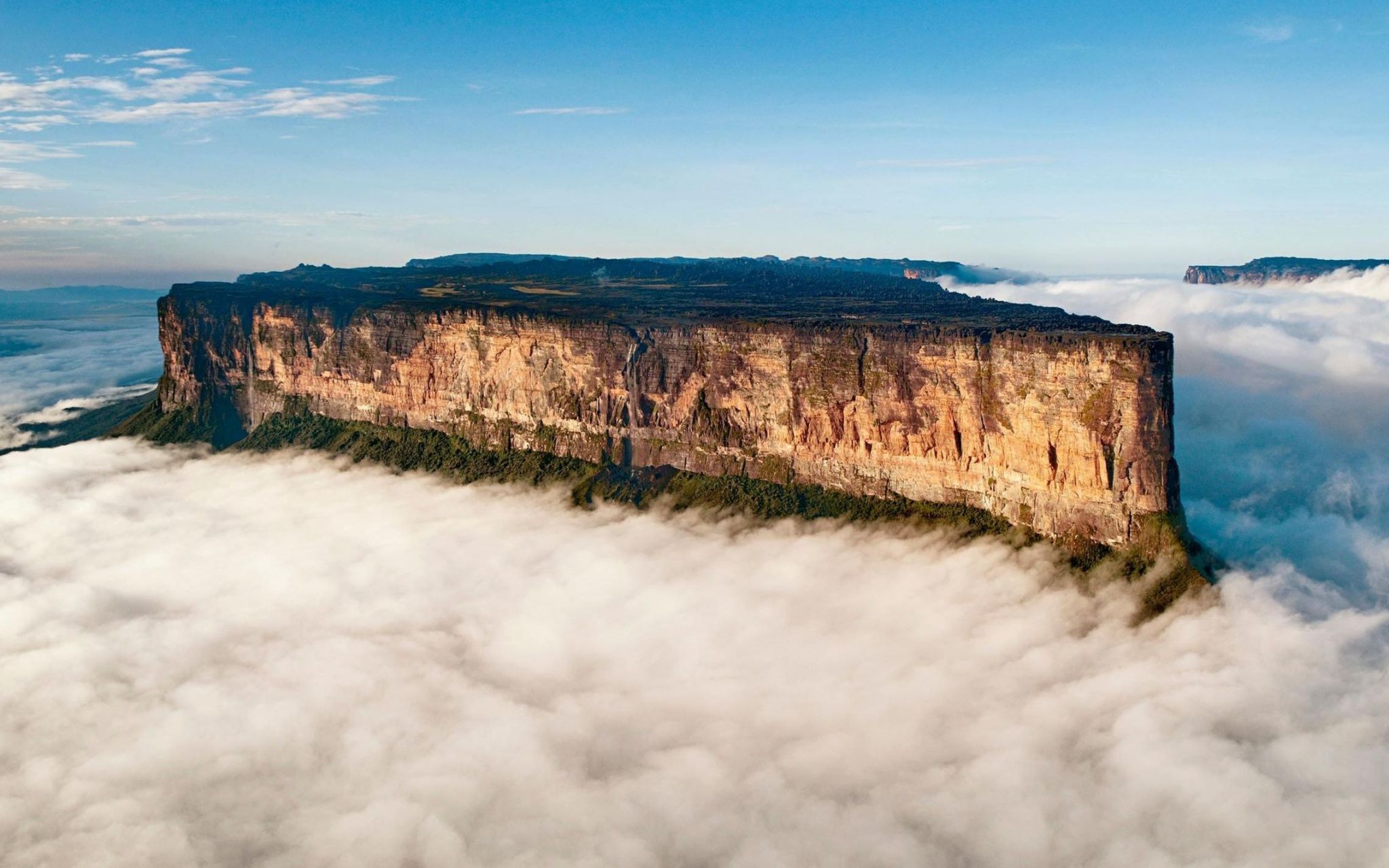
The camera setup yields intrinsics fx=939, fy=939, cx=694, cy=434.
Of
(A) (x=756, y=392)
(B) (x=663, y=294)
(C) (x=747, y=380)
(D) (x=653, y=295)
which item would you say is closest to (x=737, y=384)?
(C) (x=747, y=380)

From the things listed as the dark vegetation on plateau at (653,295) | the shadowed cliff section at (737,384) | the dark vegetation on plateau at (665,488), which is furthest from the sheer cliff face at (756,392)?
the dark vegetation on plateau at (653,295)

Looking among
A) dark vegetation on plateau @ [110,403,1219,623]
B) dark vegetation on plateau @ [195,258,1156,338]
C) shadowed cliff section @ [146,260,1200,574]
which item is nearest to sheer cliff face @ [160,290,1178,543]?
shadowed cliff section @ [146,260,1200,574]

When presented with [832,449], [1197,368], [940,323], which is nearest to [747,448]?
[832,449]

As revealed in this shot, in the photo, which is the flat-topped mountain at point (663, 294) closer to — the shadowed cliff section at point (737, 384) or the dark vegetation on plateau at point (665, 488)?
the shadowed cliff section at point (737, 384)

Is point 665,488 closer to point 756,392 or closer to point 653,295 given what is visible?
point 756,392

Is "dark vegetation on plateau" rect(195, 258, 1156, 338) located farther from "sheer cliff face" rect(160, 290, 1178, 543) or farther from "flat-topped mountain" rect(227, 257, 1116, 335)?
"sheer cliff face" rect(160, 290, 1178, 543)

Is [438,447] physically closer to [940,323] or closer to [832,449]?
[832,449]
